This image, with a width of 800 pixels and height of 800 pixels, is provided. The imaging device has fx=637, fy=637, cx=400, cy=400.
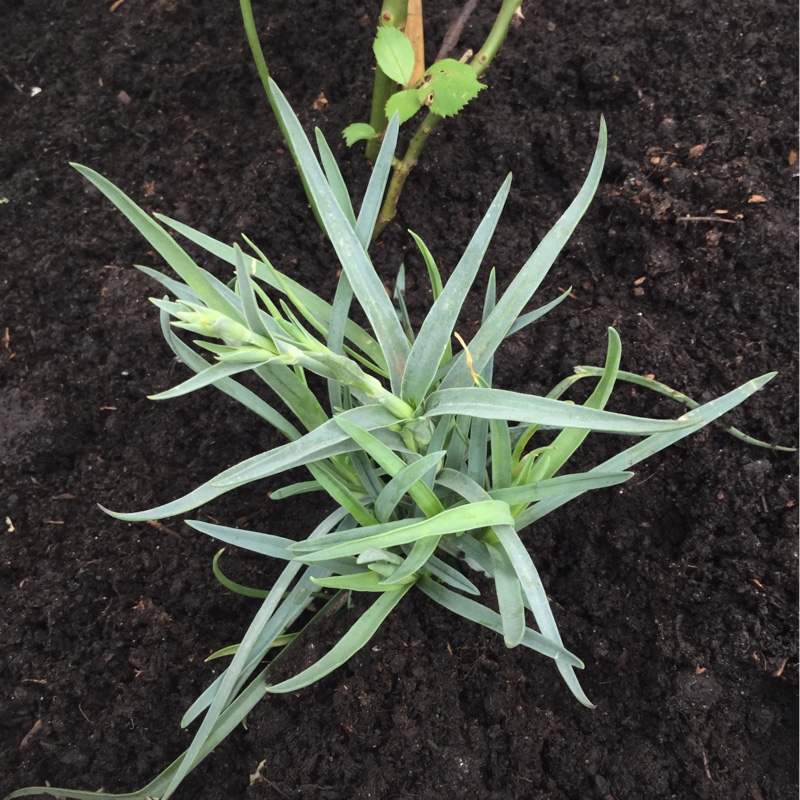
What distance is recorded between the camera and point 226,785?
3.46 feet

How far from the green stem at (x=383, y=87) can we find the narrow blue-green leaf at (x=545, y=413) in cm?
75

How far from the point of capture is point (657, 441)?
934mm

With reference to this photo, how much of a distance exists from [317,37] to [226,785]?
63.7 inches

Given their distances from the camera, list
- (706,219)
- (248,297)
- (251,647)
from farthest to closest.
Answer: (706,219) < (251,647) < (248,297)

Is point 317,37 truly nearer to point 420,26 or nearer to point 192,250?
point 420,26

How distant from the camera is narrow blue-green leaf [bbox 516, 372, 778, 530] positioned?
0.86m

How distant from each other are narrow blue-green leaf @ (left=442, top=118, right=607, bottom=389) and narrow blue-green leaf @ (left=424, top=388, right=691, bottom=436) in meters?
0.08

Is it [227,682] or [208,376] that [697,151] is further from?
[227,682]

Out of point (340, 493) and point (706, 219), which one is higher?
point (706, 219)

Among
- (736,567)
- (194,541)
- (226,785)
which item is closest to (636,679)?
(736,567)

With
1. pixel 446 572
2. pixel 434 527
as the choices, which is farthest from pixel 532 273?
pixel 446 572

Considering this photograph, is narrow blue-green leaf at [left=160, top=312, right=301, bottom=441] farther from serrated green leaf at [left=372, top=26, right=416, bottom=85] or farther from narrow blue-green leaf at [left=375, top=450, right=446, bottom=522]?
serrated green leaf at [left=372, top=26, right=416, bottom=85]

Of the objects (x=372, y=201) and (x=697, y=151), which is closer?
(x=372, y=201)

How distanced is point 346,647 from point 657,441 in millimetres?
532
